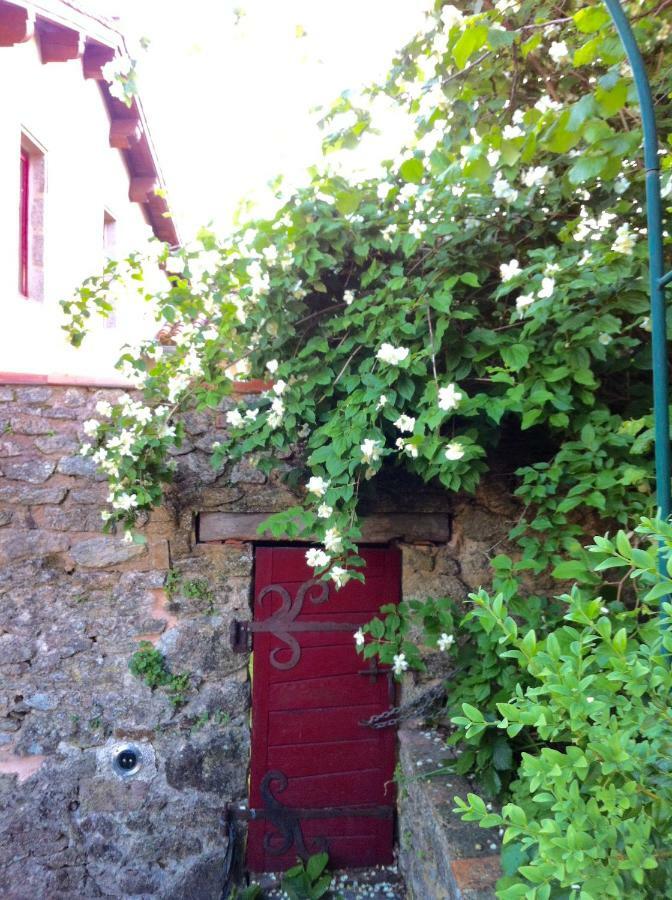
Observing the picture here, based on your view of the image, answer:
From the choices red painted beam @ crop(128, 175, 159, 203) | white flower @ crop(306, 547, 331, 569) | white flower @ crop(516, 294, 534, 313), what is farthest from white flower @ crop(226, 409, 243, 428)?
red painted beam @ crop(128, 175, 159, 203)

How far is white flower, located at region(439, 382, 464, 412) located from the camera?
197cm

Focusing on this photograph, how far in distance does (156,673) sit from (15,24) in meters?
3.81

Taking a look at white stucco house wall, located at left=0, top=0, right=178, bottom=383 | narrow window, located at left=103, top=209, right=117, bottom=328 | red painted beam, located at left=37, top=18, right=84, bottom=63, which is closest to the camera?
white stucco house wall, located at left=0, top=0, right=178, bottom=383

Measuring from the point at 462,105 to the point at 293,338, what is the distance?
1.01 metres

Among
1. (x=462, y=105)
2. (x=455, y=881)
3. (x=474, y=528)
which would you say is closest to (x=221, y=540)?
(x=474, y=528)

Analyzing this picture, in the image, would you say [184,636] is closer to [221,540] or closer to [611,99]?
[221,540]

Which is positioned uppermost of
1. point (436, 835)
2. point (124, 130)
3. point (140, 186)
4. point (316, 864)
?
point (124, 130)

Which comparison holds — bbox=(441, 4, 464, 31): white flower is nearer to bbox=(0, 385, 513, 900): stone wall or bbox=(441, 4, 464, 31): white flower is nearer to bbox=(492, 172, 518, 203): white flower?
bbox=(492, 172, 518, 203): white flower

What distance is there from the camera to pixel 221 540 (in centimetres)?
298

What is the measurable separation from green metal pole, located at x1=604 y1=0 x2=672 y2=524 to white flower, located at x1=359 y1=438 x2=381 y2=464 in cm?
83

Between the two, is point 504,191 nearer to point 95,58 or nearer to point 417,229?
point 417,229

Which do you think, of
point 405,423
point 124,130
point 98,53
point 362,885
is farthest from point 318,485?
point 124,130

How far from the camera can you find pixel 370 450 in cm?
207

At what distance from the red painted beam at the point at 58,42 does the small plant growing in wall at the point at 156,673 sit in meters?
4.31
